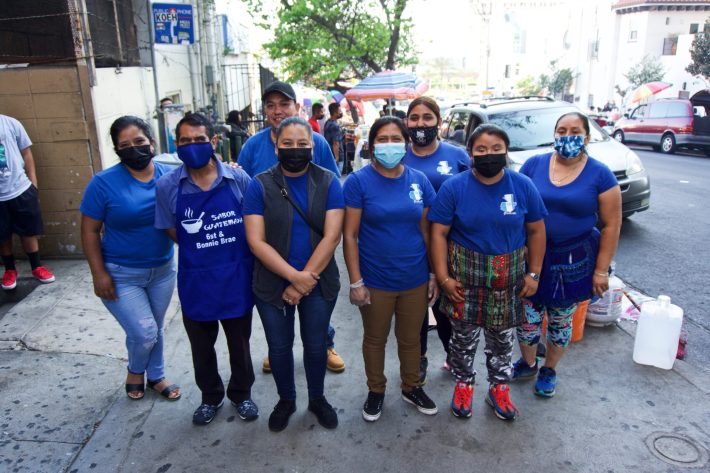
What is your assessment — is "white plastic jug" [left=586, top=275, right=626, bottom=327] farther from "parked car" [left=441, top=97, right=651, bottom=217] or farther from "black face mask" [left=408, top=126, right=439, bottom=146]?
"parked car" [left=441, top=97, right=651, bottom=217]

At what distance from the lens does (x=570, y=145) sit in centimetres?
312

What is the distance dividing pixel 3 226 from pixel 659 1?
1521 inches

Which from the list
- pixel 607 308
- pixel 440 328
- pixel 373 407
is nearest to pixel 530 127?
pixel 607 308

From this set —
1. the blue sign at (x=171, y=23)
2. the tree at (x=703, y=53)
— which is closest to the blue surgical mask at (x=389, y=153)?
the blue sign at (x=171, y=23)

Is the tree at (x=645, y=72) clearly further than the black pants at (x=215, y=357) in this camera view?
Yes

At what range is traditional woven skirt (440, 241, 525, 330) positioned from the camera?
2957 millimetres

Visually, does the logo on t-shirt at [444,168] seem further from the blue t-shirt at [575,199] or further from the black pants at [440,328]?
the black pants at [440,328]

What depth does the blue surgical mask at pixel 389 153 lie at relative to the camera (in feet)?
9.43

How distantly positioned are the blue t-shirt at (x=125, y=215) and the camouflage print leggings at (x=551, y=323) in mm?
2291

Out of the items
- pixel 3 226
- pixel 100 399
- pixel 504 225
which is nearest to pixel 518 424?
pixel 504 225

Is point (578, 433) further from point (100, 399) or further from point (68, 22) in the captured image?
point (68, 22)

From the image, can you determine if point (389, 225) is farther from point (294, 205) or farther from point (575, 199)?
point (575, 199)

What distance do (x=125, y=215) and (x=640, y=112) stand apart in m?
20.6

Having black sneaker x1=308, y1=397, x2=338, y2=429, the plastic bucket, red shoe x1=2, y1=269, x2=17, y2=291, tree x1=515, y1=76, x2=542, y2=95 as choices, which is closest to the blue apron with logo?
black sneaker x1=308, y1=397, x2=338, y2=429
